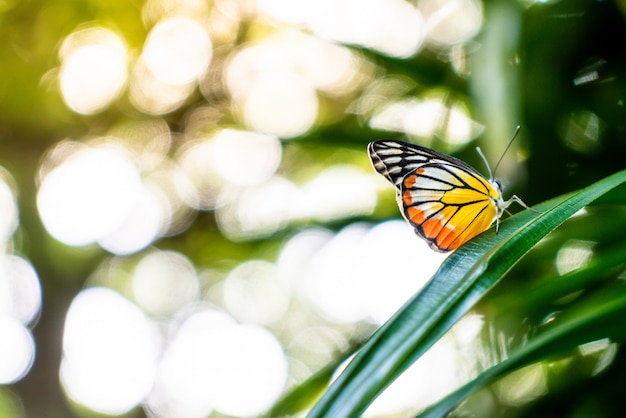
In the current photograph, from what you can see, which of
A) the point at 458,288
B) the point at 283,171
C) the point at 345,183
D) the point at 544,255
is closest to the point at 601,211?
the point at 544,255

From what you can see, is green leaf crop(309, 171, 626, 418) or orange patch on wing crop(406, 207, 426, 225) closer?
green leaf crop(309, 171, 626, 418)

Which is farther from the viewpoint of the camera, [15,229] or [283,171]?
[15,229]

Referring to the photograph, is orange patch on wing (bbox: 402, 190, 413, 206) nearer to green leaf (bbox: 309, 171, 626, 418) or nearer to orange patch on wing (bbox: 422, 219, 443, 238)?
orange patch on wing (bbox: 422, 219, 443, 238)

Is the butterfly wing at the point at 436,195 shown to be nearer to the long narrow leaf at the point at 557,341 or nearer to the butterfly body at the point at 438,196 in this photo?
the butterfly body at the point at 438,196

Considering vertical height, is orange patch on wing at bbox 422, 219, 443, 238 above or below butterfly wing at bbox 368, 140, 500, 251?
below

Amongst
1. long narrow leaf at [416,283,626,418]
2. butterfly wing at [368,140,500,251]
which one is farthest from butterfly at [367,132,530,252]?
long narrow leaf at [416,283,626,418]

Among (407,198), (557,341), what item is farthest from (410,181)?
(557,341)

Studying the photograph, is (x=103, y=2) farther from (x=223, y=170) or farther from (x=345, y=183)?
(x=345, y=183)

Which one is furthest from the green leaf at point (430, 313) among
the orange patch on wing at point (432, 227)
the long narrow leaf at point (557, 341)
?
the orange patch on wing at point (432, 227)
